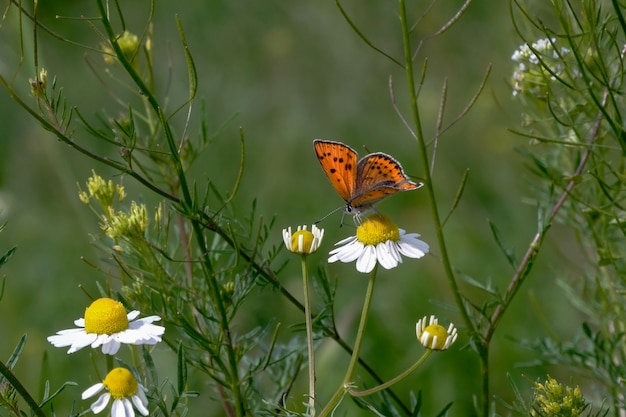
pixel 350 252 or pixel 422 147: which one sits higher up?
pixel 422 147

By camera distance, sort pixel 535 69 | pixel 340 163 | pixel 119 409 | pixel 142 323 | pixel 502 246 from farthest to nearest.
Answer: pixel 535 69, pixel 502 246, pixel 340 163, pixel 142 323, pixel 119 409

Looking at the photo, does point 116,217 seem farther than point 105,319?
Yes

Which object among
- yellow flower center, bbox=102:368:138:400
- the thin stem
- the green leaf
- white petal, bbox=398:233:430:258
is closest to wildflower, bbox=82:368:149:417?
yellow flower center, bbox=102:368:138:400

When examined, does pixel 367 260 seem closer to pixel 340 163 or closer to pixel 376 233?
pixel 376 233

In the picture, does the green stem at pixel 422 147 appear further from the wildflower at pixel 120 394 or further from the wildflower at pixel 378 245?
the wildflower at pixel 120 394

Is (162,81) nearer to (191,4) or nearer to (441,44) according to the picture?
(191,4)

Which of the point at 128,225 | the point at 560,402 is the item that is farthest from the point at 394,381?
the point at 128,225

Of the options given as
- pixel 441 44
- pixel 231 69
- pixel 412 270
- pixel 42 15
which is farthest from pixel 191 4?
pixel 412 270
